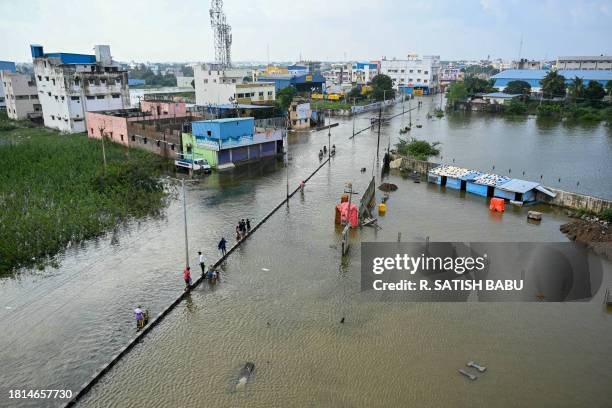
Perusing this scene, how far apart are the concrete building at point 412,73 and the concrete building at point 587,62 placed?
33.8m

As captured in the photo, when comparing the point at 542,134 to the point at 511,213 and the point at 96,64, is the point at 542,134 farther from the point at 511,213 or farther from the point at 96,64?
the point at 96,64

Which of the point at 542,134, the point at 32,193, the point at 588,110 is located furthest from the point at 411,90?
the point at 32,193

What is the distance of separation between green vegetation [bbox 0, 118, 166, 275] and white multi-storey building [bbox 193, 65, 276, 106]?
2757 centimetres

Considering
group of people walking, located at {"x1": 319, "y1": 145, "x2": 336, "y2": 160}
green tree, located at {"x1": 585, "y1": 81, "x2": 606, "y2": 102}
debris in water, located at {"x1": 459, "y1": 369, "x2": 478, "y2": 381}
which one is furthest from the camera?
green tree, located at {"x1": 585, "y1": 81, "x2": 606, "y2": 102}

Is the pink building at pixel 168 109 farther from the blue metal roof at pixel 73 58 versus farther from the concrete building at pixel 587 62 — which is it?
the concrete building at pixel 587 62

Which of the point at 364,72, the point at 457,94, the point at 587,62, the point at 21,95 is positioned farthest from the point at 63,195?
the point at 587,62

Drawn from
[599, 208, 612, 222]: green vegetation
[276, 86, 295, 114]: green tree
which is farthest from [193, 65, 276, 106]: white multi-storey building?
[599, 208, 612, 222]: green vegetation

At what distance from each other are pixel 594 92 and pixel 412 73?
175ft

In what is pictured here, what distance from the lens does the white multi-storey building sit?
62688 millimetres

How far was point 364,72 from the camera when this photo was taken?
136 meters

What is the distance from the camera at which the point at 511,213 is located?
2600 cm

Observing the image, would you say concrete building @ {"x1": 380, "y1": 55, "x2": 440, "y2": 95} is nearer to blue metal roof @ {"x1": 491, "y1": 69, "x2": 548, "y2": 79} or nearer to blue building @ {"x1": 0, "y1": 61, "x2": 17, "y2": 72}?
blue metal roof @ {"x1": 491, "y1": 69, "x2": 548, "y2": 79}

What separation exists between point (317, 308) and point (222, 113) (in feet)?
116

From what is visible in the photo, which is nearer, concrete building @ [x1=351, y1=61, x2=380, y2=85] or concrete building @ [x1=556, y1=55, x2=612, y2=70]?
concrete building @ [x1=556, y1=55, x2=612, y2=70]
